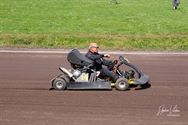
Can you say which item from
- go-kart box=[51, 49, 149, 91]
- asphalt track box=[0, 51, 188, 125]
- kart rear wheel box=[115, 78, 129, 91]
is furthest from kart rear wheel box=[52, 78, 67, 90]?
kart rear wheel box=[115, 78, 129, 91]

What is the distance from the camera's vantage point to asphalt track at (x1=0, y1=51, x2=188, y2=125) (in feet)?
42.7

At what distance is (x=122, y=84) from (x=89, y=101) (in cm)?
156

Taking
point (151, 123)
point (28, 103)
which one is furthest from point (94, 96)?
point (151, 123)

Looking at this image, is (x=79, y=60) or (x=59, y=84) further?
(x=59, y=84)

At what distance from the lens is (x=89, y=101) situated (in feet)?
48.7

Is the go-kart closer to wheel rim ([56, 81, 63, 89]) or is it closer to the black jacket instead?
wheel rim ([56, 81, 63, 89])

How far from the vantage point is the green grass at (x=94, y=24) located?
2875cm

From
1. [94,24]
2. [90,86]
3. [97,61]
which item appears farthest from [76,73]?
[94,24]

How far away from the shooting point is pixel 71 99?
49.6ft

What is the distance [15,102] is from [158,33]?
1831cm

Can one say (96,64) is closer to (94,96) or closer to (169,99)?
(94,96)

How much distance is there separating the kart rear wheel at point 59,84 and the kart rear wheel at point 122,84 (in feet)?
4.97

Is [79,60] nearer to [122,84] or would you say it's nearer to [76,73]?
[76,73]

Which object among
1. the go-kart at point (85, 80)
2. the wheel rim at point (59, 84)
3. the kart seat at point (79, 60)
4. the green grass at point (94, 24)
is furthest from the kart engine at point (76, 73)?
the green grass at point (94, 24)
